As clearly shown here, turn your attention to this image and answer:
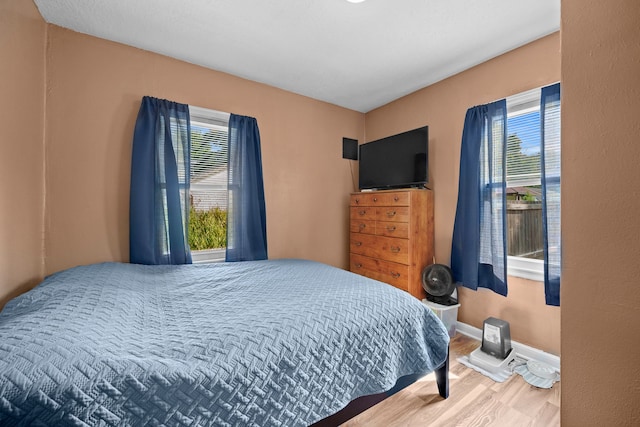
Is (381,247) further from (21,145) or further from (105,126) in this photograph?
(21,145)

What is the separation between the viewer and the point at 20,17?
5.37 ft

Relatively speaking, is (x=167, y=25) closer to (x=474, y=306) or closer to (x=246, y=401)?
(x=246, y=401)

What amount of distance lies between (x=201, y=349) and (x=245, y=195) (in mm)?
1916

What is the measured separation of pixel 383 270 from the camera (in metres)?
2.93

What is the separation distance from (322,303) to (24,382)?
1.11 meters

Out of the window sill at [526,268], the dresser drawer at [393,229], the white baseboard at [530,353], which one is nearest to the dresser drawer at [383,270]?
the dresser drawer at [393,229]

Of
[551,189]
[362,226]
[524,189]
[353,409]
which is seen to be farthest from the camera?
[362,226]

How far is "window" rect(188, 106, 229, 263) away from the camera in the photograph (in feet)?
8.72

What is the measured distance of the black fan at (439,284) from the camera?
100 inches

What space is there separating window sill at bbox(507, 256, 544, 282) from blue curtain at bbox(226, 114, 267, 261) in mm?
2357

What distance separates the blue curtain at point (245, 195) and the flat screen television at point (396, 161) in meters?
1.36

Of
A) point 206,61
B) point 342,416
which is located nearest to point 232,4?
point 206,61

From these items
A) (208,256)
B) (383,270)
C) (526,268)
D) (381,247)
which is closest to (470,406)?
(526,268)

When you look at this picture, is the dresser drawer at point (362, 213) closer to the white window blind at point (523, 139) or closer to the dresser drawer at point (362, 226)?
the dresser drawer at point (362, 226)
